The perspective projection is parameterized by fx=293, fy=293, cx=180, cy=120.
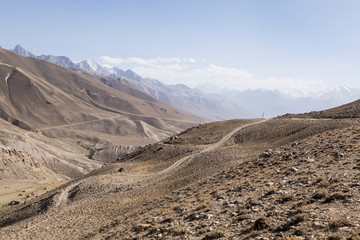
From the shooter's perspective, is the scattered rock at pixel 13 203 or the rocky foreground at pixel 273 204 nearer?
the rocky foreground at pixel 273 204

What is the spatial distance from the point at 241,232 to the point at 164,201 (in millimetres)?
10467

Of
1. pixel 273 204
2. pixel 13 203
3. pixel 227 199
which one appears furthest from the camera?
pixel 13 203

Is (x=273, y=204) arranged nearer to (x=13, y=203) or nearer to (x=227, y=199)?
(x=227, y=199)

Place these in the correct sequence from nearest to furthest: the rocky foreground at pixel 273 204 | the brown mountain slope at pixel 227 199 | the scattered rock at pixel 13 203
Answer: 1. the rocky foreground at pixel 273 204
2. the brown mountain slope at pixel 227 199
3. the scattered rock at pixel 13 203

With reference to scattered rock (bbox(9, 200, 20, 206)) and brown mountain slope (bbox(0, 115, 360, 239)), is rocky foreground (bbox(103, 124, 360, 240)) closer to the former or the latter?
brown mountain slope (bbox(0, 115, 360, 239))

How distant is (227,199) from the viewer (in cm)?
1680

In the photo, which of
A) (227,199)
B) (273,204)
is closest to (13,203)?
(227,199)

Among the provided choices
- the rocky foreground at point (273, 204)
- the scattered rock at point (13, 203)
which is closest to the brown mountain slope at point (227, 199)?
the rocky foreground at point (273, 204)

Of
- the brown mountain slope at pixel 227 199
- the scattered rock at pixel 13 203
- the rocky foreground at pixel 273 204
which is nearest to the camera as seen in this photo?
the rocky foreground at pixel 273 204

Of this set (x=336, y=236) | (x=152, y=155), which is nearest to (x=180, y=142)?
(x=152, y=155)

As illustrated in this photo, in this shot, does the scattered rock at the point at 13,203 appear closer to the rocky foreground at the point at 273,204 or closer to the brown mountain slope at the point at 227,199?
the brown mountain slope at the point at 227,199

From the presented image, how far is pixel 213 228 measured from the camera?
13.1 meters

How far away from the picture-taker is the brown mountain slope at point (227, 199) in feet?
39.8

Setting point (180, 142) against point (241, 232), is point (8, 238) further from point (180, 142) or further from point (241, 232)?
point (180, 142)
